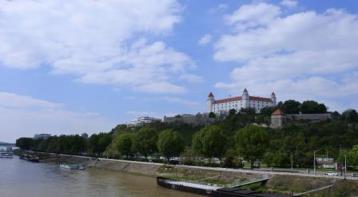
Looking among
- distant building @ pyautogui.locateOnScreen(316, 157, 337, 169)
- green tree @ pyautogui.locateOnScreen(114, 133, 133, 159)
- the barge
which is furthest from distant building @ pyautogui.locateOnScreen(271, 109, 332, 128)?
the barge

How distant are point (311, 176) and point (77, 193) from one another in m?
31.0

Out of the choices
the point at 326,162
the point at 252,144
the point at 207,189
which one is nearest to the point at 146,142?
the point at 252,144

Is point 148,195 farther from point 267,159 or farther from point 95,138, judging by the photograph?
Result: point 95,138

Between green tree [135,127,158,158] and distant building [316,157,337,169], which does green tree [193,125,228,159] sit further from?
green tree [135,127,158,158]

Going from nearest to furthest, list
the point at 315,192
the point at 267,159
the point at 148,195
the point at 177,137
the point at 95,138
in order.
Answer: the point at 315,192, the point at 148,195, the point at 267,159, the point at 177,137, the point at 95,138

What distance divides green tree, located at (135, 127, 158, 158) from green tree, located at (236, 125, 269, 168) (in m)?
42.5

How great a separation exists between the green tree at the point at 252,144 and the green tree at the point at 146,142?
42527 millimetres

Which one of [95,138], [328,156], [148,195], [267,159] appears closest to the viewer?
[148,195]

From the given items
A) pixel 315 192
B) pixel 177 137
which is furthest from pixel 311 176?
pixel 177 137

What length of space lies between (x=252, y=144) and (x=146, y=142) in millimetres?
45948

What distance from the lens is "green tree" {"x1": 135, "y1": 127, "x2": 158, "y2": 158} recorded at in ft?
408

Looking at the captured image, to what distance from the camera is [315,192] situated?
55031 millimetres

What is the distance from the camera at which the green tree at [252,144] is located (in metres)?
83.7

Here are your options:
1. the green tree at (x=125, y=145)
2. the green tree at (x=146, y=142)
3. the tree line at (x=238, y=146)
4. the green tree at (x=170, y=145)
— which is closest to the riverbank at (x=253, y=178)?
the green tree at (x=170, y=145)
